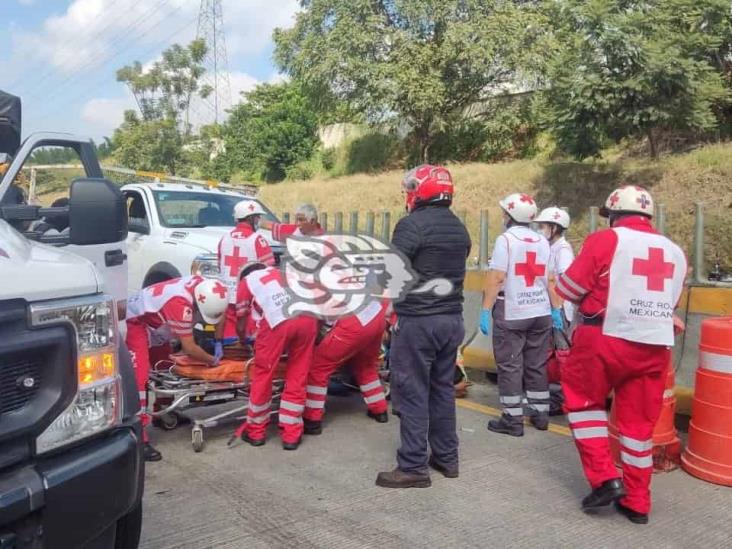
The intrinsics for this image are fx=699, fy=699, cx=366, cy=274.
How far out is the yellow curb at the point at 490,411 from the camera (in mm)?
5713

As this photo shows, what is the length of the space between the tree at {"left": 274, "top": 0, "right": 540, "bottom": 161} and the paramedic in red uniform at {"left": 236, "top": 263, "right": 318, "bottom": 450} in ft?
68.4

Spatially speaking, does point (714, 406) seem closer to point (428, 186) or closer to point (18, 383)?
point (428, 186)

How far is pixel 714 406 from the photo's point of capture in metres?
4.43

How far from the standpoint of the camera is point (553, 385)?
21.5 ft

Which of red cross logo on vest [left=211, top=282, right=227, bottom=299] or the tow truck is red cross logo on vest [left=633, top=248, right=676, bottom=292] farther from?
red cross logo on vest [left=211, top=282, right=227, bottom=299]

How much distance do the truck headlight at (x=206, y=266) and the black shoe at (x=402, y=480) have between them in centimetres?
412

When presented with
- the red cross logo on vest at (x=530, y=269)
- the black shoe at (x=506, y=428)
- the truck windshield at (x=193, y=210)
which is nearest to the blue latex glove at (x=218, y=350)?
the black shoe at (x=506, y=428)

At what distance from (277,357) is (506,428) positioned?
1.94 m

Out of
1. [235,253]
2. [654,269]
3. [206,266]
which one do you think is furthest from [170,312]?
[654,269]

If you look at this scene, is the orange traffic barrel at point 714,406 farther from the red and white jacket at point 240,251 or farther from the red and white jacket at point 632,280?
the red and white jacket at point 240,251

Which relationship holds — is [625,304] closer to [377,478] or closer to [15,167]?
[377,478]

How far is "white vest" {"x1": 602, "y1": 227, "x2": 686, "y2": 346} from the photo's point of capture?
3.86 meters

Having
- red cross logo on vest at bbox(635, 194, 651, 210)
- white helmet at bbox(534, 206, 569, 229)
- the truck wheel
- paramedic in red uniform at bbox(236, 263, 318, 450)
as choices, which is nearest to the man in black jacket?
paramedic in red uniform at bbox(236, 263, 318, 450)

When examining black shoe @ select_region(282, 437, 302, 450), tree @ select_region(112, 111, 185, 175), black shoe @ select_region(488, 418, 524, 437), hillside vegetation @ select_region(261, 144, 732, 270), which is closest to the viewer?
black shoe @ select_region(282, 437, 302, 450)
